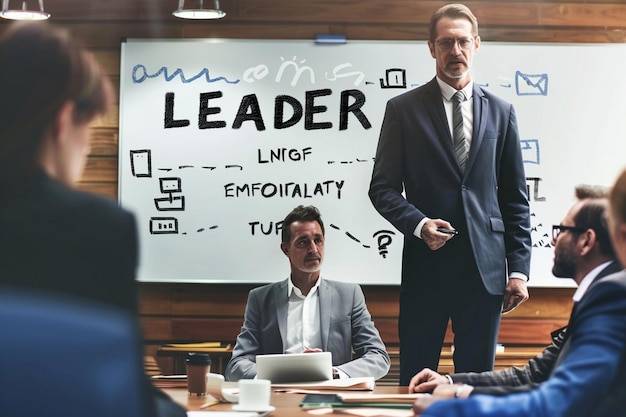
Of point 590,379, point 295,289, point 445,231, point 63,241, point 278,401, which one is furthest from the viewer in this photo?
point 295,289

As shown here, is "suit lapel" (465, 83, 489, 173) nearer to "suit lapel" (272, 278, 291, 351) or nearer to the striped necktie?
the striped necktie

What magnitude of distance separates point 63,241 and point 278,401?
1.05 m

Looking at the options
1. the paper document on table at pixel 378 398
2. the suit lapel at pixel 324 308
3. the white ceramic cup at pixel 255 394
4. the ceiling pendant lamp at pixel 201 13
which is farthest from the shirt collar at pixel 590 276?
the ceiling pendant lamp at pixel 201 13

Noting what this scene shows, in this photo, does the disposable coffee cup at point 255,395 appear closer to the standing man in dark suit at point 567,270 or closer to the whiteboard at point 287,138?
the standing man in dark suit at point 567,270

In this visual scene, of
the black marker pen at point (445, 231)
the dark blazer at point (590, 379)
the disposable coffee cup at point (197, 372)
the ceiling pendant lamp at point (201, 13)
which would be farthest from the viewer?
the ceiling pendant lamp at point (201, 13)

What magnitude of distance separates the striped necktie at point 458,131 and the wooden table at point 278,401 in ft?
4.01

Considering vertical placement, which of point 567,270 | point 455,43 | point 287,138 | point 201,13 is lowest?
point 567,270

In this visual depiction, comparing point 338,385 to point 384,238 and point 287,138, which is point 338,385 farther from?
point 287,138

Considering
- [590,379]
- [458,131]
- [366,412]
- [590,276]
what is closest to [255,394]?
[366,412]

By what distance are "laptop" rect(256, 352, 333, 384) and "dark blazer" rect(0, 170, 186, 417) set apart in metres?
1.26

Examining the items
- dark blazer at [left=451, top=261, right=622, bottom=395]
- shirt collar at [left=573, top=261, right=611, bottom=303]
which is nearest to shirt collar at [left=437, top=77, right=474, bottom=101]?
dark blazer at [left=451, top=261, right=622, bottom=395]

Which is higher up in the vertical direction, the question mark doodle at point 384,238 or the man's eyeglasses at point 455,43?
the man's eyeglasses at point 455,43

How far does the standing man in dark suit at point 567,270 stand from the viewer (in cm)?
244

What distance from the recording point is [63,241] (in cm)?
148
